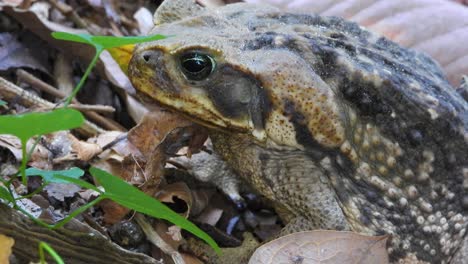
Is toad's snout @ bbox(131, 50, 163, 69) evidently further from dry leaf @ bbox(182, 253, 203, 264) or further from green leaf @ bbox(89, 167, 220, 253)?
dry leaf @ bbox(182, 253, 203, 264)

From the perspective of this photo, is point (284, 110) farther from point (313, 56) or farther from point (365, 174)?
point (365, 174)

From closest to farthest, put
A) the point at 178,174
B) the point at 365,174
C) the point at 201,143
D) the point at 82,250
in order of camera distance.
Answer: the point at 82,250 < the point at 365,174 < the point at 201,143 < the point at 178,174

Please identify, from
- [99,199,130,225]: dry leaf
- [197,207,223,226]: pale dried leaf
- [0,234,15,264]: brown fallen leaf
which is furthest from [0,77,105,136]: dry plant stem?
[0,234,15,264]: brown fallen leaf

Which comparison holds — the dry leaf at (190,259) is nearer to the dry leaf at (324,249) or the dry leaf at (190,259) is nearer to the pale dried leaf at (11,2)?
the dry leaf at (324,249)

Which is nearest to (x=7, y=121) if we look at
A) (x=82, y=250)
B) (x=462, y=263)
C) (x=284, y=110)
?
(x=82, y=250)

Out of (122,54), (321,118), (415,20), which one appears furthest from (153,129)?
(415,20)

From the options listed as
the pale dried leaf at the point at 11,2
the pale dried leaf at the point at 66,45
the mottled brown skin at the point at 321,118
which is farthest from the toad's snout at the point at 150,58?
the pale dried leaf at the point at 11,2

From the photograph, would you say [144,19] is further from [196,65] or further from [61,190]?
[196,65]
